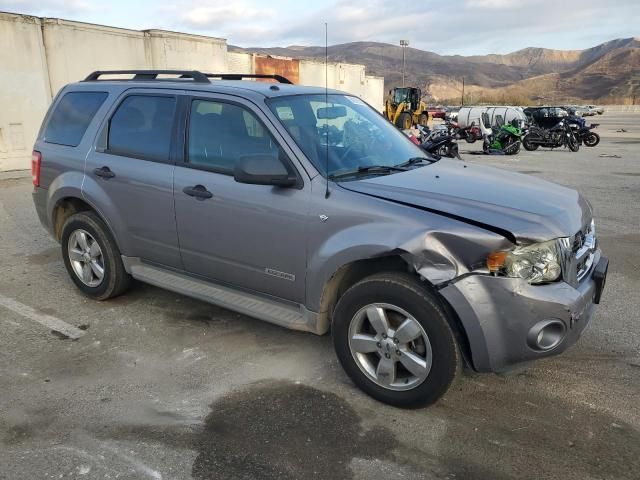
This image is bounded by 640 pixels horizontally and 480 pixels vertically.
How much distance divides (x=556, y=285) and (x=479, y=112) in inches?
1093

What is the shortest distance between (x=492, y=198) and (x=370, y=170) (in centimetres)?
82

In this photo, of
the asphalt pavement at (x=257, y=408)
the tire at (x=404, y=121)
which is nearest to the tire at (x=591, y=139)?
the tire at (x=404, y=121)

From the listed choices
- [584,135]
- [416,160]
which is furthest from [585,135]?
[416,160]

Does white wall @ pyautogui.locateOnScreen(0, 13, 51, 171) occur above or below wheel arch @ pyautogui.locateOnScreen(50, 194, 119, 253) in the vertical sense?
above

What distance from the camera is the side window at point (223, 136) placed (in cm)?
353

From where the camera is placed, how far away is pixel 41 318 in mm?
4359

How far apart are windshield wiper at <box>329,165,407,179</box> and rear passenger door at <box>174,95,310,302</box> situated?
9.9 inches

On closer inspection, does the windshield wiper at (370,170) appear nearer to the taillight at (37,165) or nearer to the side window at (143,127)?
the side window at (143,127)

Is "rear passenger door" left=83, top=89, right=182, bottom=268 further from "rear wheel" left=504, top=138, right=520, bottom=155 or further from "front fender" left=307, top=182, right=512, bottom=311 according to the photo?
"rear wheel" left=504, top=138, right=520, bottom=155

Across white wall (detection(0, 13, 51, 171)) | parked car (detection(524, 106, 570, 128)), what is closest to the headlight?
white wall (detection(0, 13, 51, 171))

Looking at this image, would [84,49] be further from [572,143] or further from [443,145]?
[572,143]

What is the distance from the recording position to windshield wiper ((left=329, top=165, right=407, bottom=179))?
132 inches

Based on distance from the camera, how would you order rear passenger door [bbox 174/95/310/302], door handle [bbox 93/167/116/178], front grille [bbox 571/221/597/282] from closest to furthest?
front grille [bbox 571/221/597/282] → rear passenger door [bbox 174/95/310/302] → door handle [bbox 93/167/116/178]

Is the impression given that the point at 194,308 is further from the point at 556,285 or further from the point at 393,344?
the point at 556,285
